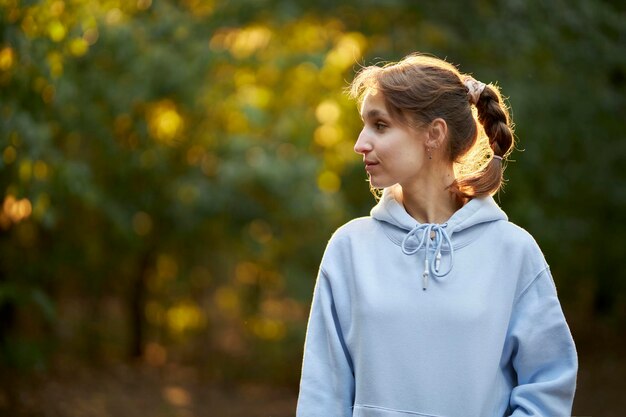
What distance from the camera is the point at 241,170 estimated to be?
8.10m

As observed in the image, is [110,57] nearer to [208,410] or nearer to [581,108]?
[208,410]

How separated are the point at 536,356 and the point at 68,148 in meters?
6.97

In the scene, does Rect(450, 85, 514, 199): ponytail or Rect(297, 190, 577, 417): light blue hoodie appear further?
Rect(450, 85, 514, 199): ponytail

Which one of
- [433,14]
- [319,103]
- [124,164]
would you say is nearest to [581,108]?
[433,14]

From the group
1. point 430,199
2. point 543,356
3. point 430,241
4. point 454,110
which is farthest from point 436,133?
point 543,356

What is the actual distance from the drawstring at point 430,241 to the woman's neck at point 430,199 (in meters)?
0.06

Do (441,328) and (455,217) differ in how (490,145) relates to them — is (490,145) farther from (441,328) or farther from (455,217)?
(441,328)

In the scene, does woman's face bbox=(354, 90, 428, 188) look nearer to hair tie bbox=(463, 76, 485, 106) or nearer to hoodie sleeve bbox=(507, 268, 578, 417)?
hair tie bbox=(463, 76, 485, 106)

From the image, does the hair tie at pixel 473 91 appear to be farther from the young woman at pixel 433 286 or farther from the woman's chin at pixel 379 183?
the woman's chin at pixel 379 183

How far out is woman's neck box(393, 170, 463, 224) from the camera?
2438 mm

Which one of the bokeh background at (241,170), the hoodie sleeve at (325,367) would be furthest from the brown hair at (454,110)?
the bokeh background at (241,170)

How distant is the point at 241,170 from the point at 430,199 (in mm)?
5753

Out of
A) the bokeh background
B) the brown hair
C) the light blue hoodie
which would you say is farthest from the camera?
the bokeh background

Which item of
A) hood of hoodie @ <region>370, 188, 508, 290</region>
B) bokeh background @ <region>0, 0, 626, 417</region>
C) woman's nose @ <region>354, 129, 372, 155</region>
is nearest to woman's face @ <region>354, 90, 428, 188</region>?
woman's nose @ <region>354, 129, 372, 155</region>
